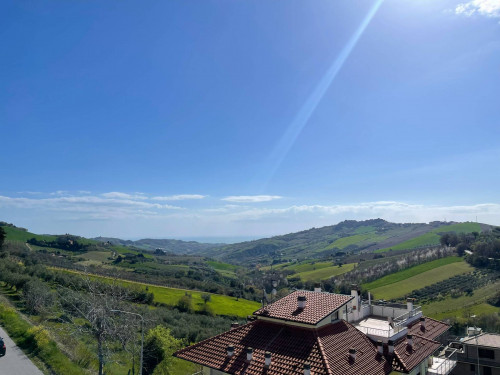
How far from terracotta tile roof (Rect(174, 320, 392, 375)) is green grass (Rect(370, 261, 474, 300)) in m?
88.6

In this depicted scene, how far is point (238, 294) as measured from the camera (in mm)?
108375

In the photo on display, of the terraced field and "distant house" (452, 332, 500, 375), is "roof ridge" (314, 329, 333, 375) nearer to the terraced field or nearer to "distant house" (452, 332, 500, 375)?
"distant house" (452, 332, 500, 375)

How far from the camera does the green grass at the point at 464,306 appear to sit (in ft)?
263

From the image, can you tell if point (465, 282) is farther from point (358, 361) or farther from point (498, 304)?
point (358, 361)

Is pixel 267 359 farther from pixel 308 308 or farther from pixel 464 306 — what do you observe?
pixel 464 306

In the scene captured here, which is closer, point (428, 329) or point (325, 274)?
point (428, 329)

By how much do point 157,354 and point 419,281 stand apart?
9903cm

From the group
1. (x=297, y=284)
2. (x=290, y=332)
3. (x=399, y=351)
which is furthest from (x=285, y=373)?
(x=297, y=284)

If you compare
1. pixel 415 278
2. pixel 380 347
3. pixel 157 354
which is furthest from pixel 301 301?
pixel 415 278

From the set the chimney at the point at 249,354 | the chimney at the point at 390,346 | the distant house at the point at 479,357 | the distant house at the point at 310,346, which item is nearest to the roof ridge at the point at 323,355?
the distant house at the point at 310,346

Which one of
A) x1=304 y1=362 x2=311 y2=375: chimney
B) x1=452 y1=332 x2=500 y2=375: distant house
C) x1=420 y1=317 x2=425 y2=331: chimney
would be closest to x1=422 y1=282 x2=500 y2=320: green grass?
x1=452 y1=332 x2=500 y2=375: distant house

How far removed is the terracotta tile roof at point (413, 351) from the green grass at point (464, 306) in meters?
64.7

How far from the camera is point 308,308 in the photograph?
22547 millimetres

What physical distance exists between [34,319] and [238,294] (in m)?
70.5
